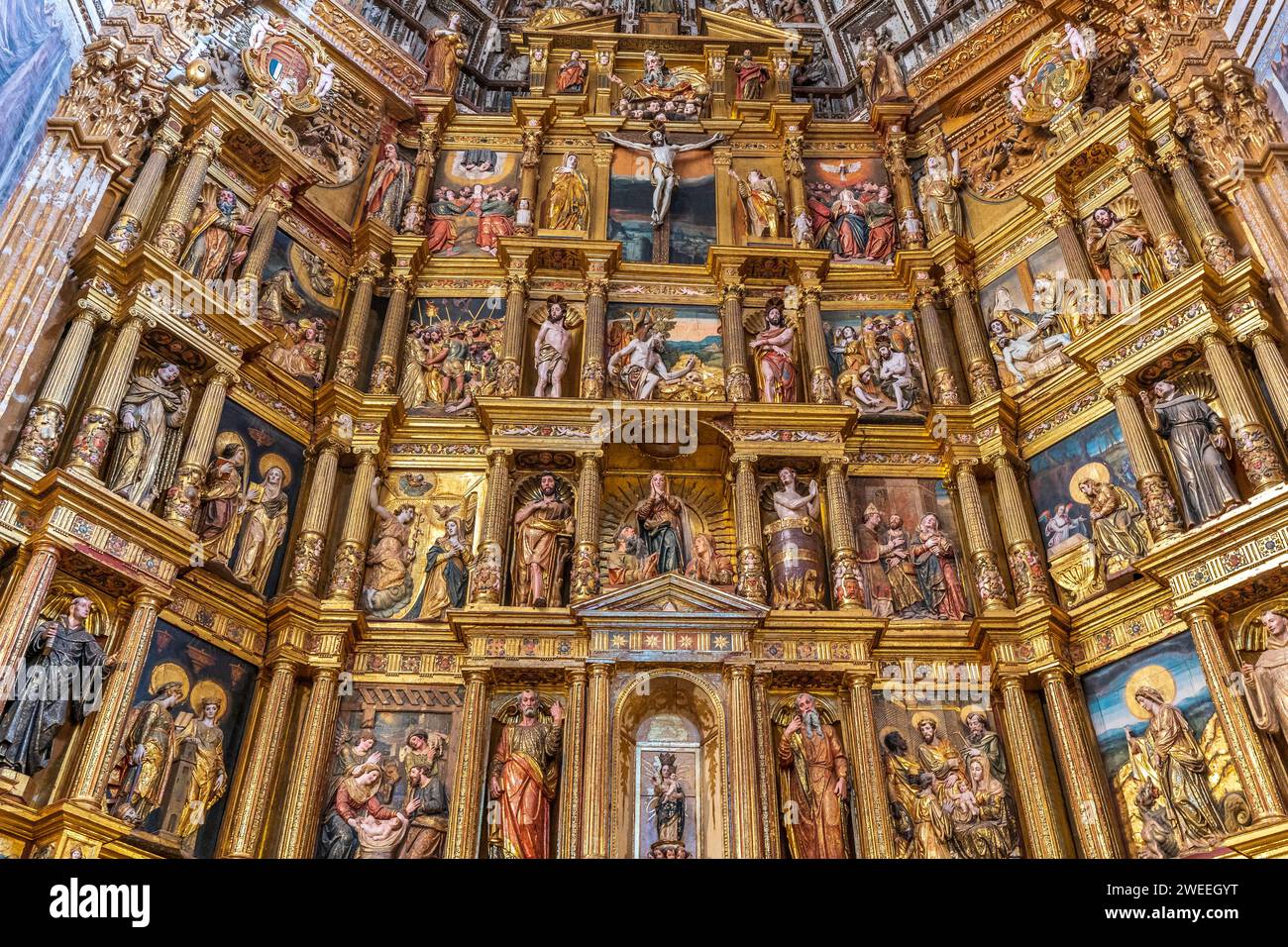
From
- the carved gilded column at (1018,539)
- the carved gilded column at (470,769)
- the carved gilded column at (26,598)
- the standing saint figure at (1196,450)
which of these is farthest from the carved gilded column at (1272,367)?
the carved gilded column at (26,598)

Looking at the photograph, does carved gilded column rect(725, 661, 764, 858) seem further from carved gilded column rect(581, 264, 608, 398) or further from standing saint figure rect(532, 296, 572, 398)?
standing saint figure rect(532, 296, 572, 398)

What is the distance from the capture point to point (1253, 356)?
1155 centimetres

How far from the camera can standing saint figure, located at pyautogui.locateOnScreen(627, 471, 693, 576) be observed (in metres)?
13.1

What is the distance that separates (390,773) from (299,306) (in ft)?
21.6

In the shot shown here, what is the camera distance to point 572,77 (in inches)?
712

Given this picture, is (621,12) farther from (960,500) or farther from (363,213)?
(960,500)

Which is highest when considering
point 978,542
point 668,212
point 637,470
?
point 668,212

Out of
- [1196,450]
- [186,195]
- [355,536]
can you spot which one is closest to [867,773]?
[1196,450]

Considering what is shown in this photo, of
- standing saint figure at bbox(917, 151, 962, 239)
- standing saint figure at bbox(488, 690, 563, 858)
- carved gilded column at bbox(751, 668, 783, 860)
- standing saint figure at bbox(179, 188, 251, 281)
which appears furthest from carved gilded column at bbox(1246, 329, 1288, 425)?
standing saint figure at bbox(179, 188, 251, 281)

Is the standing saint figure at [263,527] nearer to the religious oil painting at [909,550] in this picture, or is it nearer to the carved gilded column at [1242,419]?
the religious oil painting at [909,550]

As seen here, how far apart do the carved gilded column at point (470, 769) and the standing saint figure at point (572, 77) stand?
10.8m

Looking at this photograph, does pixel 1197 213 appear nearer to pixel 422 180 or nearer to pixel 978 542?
Answer: pixel 978 542

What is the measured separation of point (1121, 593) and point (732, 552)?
4536mm
